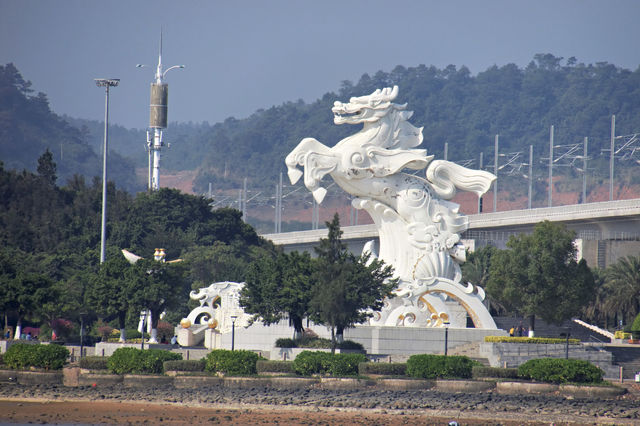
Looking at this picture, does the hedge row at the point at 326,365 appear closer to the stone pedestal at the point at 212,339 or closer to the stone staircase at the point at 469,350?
the stone staircase at the point at 469,350

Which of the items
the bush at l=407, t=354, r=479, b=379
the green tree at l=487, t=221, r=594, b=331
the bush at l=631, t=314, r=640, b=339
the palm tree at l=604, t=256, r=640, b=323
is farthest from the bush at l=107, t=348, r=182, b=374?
the palm tree at l=604, t=256, r=640, b=323

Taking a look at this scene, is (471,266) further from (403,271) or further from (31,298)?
(31,298)

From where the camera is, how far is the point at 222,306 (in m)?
48.7

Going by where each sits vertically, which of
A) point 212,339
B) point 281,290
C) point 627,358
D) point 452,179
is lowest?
point 627,358

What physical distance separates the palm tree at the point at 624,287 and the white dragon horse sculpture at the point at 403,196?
12.8 metres

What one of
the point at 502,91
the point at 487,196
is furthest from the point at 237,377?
the point at 502,91

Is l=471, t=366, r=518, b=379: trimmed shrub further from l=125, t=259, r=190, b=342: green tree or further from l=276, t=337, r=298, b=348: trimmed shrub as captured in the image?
l=125, t=259, r=190, b=342: green tree

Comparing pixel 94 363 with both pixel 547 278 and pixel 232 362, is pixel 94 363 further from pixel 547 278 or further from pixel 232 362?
pixel 547 278

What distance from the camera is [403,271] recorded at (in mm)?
45938

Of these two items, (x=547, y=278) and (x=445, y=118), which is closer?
(x=547, y=278)

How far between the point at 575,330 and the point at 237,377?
22.3 meters

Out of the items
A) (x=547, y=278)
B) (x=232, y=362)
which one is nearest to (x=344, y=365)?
(x=232, y=362)

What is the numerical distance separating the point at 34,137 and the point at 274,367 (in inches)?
4284

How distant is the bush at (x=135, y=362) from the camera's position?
3738 centimetres
